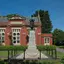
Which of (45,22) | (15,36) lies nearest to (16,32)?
(15,36)

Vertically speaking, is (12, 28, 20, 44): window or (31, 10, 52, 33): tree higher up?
(31, 10, 52, 33): tree

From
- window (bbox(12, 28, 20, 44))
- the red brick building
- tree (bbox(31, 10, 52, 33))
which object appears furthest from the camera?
tree (bbox(31, 10, 52, 33))

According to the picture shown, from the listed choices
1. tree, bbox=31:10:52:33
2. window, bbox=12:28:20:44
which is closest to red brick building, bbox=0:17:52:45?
window, bbox=12:28:20:44

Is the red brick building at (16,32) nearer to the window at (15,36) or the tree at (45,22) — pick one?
the window at (15,36)

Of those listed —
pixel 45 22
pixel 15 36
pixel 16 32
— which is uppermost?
pixel 45 22

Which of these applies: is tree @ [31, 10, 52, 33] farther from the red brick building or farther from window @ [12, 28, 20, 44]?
window @ [12, 28, 20, 44]

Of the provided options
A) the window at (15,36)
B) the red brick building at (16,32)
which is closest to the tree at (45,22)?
the red brick building at (16,32)

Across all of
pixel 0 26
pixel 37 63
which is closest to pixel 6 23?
pixel 0 26

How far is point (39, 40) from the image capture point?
5900cm

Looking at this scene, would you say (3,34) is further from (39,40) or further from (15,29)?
(39,40)

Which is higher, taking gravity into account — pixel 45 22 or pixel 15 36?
pixel 45 22

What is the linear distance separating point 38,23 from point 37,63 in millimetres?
44805

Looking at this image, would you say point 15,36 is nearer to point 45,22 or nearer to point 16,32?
point 16,32

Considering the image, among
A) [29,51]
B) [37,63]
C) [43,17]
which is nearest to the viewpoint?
[37,63]
